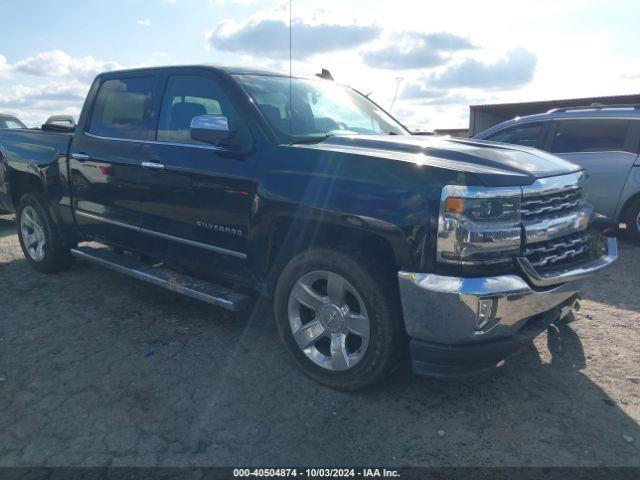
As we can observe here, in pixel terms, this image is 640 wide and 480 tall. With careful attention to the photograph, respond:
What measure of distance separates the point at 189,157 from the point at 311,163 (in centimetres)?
111

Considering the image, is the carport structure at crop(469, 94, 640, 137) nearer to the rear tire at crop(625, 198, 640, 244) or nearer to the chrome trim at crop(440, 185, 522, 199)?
the rear tire at crop(625, 198, 640, 244)

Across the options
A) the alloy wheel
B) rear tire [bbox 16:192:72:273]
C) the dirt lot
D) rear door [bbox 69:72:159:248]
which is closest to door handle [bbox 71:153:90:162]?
rear door [bbox 69:72:159:248]

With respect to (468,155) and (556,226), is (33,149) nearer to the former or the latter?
(468,155)

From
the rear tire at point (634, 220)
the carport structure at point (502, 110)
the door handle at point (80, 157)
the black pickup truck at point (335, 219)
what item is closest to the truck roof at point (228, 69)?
the black pickup truck at point (335, 219)

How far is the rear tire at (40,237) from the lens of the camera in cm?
550

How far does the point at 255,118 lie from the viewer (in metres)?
3.61

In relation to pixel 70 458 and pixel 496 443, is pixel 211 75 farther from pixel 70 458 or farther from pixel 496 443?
pixel 496 443

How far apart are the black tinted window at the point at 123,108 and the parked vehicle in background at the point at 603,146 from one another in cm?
531

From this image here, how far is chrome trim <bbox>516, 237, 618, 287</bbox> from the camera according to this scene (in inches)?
111

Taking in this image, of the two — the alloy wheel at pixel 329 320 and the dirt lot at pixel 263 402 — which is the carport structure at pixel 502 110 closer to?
the dirt lot at pixel 263 402

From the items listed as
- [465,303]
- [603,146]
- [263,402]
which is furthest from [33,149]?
[603,146]

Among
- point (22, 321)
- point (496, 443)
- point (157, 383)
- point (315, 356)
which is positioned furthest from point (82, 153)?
point (496, 443)

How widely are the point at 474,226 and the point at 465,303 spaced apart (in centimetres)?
40

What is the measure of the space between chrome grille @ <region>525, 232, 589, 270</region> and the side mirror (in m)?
2.02
